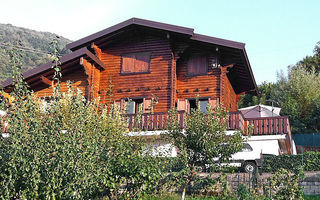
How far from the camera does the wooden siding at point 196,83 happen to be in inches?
885

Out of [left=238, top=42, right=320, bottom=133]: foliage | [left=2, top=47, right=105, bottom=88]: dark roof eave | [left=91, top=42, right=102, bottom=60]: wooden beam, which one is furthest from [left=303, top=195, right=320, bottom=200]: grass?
[left=238, top=42, right=320, bottom=133]: foliage

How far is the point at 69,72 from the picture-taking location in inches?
944

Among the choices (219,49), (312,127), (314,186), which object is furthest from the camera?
(312,127)

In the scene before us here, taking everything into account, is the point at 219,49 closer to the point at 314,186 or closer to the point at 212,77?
the point at 212,77

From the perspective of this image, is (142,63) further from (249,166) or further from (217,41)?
(249,166)

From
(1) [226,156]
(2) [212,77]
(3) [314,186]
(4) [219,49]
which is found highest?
(4) [219,49]

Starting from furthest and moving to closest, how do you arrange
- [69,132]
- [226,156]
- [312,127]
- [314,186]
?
[312,127] < [314,186] < [226,156] < [69,132]

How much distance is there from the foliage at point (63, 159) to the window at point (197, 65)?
38.5 feet

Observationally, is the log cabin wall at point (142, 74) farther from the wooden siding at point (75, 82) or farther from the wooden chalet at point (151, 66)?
the wooden siding at point (75, 82)

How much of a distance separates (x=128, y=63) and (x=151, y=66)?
1.45 meters

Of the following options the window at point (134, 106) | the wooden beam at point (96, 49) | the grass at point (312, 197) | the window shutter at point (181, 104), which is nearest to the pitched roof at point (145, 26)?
the wooden beam at point (96, 49)

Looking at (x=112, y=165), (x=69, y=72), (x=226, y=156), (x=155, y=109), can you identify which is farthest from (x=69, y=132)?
(x=69, y=72)

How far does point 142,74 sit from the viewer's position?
23312mm

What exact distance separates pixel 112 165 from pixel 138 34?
1345 centimetres
